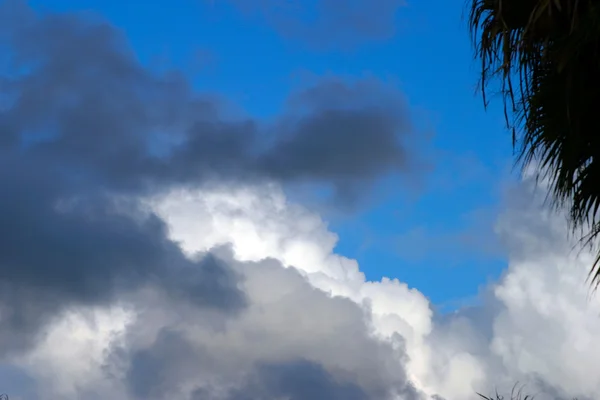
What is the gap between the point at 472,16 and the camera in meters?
9.86

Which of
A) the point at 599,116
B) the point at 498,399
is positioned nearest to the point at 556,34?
the point at 599,116

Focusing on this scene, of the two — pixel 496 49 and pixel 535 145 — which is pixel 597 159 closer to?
pixel 535 145

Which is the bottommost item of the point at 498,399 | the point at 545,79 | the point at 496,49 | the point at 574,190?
the point at 498,399

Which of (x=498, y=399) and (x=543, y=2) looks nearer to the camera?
(x=543, y=2)

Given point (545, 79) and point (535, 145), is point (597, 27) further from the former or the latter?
point (535, 145)

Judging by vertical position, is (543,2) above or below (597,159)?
above

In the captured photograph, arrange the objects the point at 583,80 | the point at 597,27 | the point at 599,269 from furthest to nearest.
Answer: the point at 599,269 < the point at 583,80 < the point at 597,27

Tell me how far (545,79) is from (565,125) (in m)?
0.57

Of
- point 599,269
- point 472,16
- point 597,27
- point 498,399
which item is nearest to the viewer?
point 597,27

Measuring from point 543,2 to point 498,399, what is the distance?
18.4 feet

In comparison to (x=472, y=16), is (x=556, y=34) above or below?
below

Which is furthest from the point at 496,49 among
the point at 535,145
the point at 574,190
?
the point at 574,190

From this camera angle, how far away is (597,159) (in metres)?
8.90

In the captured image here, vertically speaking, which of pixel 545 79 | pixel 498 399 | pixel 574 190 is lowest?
pixel 498 399
